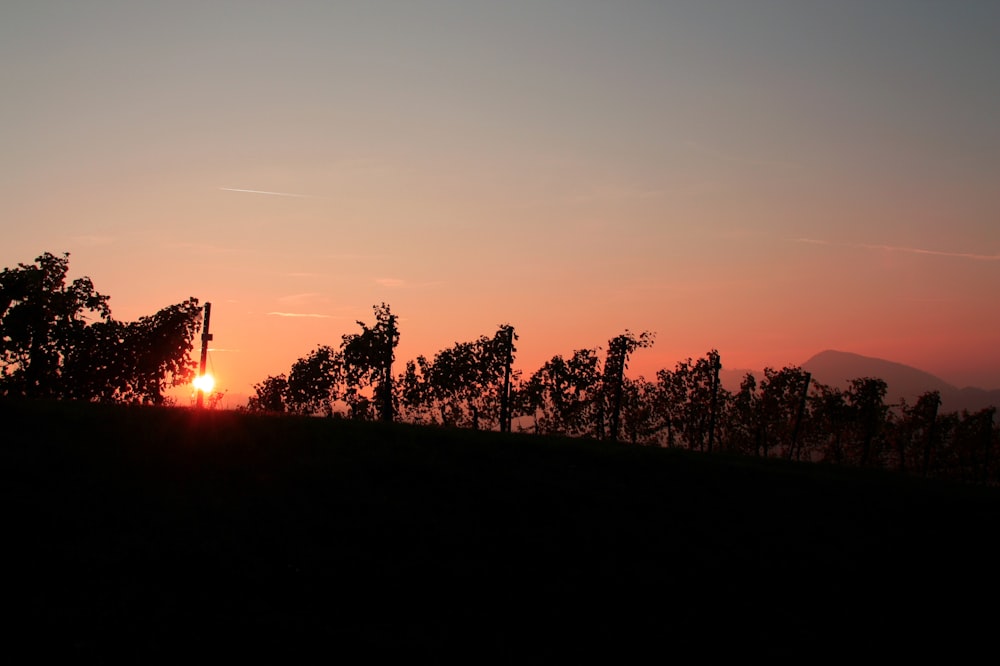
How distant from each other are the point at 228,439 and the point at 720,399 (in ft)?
250

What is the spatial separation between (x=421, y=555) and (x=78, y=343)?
55687 mm

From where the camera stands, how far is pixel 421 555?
67.5ft

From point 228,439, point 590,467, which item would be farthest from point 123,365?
point 590,467

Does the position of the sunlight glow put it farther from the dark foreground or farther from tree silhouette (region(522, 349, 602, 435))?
tree silhouette (region(522, 349, 602, 435))

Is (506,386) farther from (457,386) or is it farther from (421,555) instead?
(421,555)

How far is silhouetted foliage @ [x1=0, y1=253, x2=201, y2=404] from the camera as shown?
198 ft

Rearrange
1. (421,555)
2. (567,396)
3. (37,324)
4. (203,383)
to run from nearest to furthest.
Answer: (421,555) → (203,383) → (37,324) → (567,396)

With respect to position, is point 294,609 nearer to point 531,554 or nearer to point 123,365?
point 531,554

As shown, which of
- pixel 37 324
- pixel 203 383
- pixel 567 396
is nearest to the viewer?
pixel 203 383

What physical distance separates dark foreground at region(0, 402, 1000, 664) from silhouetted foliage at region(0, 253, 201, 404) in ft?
121

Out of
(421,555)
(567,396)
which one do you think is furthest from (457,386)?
(421,555)

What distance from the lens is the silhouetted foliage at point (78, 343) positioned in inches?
2375

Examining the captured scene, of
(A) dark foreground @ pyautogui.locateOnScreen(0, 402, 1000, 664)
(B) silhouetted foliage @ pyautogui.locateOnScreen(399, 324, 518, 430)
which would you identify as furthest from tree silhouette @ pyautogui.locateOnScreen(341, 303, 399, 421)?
(A) dark foreground @ pyautogui.locateOnScreen(0, 402, 1000, 664)

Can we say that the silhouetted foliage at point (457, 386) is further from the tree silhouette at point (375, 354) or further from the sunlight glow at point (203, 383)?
the sunlight glow at point (203, 383)
